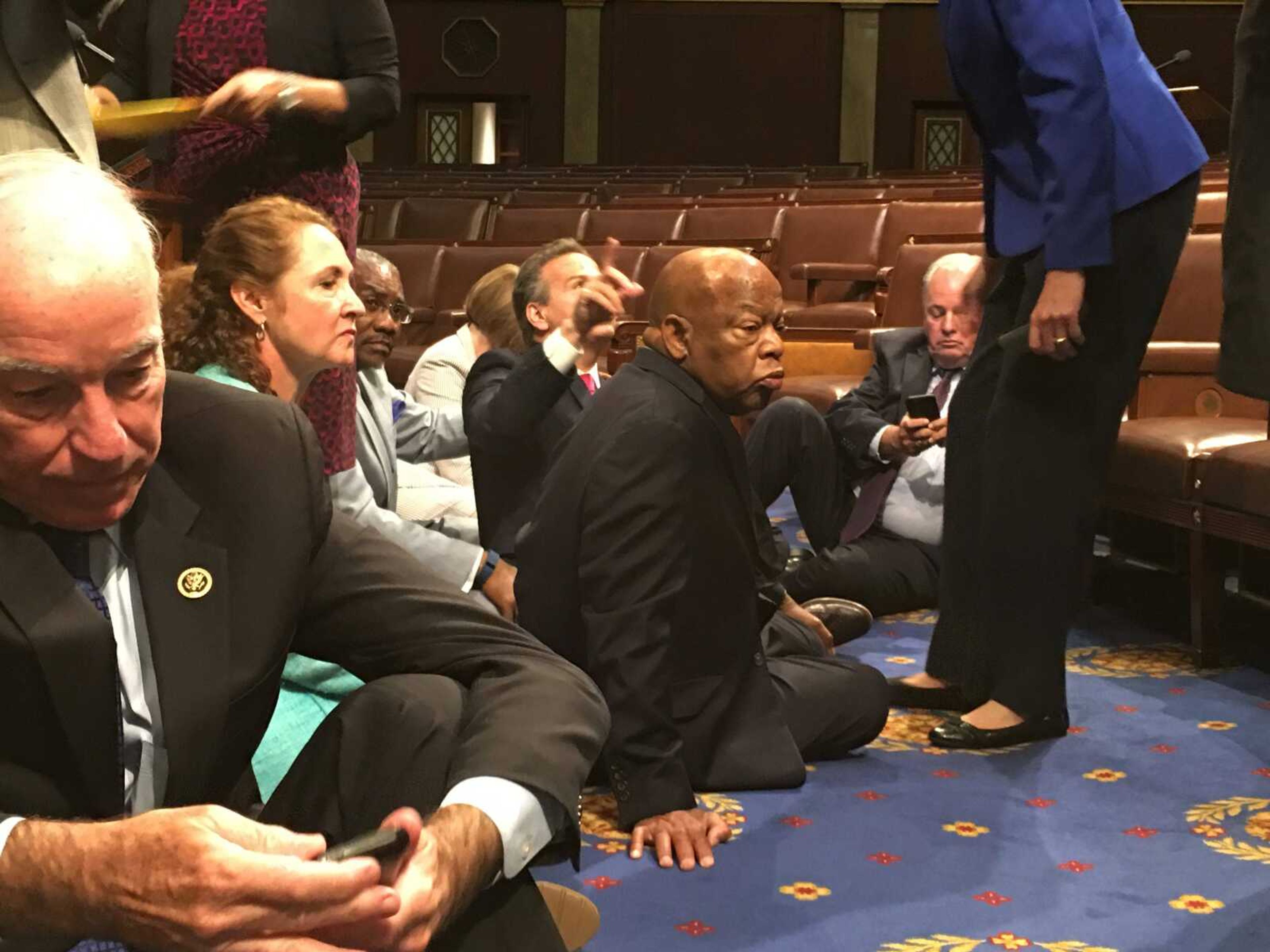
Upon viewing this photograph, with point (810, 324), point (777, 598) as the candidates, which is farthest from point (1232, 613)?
point (810, 324)

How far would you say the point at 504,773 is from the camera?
1.15 metres

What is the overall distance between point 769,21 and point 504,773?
1338 centimetres

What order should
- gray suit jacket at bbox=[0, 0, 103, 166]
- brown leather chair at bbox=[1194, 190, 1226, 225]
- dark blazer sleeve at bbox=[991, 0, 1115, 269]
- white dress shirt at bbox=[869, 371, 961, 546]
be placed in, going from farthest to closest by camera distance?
brown leather chair at bbox=[1194, 190, 1226, 225]
white dress shirt at bbox=[869, 371, 961, 546]
dark blazer sleeve at bbox=[991, 0, 1115, 269]
gray suit jacket at bbox=[0, 0, 103, 166]

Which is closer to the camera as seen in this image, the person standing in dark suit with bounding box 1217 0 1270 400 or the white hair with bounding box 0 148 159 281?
the white hair with bounding box 0 148 159 281

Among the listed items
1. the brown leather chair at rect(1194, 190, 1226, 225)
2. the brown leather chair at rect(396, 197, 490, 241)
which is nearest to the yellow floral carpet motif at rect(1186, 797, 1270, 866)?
the brown leather chair at rect(1194, 190, 1226, 225)

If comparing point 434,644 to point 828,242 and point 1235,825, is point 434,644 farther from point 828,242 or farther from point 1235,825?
point 828,242

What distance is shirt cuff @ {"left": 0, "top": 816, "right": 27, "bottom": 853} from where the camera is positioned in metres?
1.01

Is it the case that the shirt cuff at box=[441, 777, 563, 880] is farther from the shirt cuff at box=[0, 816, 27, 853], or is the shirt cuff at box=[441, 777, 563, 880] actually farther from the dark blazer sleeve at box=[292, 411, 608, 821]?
the shirt cuff at box=[0, 816, 27, 853]

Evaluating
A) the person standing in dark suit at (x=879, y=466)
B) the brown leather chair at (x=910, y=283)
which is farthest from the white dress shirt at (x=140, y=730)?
the brown leather chair at (x=910, y=283)

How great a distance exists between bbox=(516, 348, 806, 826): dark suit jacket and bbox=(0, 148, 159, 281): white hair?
1210 millimetres

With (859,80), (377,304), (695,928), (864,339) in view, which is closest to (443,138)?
(859,80)

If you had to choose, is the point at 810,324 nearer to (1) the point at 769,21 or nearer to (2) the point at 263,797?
(2) the point at 263,797

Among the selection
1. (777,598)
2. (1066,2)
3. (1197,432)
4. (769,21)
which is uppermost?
(769,21)

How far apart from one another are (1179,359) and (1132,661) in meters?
0.71
